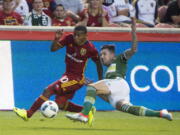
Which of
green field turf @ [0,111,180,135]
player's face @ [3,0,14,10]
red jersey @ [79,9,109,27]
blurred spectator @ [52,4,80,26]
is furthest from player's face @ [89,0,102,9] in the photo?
green field turf @ [0,111,180,135]

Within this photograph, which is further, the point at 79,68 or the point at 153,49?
the point at 153,49

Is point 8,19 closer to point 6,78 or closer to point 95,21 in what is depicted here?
point 6,78

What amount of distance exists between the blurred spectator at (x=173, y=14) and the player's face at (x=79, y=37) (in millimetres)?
5198

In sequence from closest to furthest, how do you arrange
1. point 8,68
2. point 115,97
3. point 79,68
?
point 115,97, point 79,68, point 8,68

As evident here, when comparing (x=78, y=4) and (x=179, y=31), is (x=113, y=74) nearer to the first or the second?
(x=179, y=31)

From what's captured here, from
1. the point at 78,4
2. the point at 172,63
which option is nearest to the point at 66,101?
Result: the point at 172,63

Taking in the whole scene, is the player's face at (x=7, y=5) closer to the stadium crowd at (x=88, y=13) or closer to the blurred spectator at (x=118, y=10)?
the stadium crowd at (x=88, y=13)

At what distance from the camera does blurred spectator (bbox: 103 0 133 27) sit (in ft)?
59.4

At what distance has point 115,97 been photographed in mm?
12391

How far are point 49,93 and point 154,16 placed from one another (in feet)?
20.9

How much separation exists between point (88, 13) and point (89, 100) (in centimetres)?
576

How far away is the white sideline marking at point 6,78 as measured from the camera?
15742 mm

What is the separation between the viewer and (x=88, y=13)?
57.3ft

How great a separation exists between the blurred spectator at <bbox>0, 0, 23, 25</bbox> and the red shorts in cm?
386
